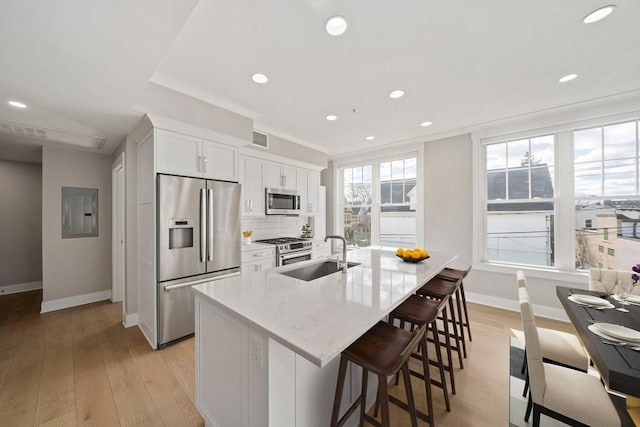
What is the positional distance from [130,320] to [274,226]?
2481mm

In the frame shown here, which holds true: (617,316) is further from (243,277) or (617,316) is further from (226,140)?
(226,140)

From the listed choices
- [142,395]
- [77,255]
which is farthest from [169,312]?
[77,255]

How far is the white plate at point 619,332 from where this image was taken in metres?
1.33

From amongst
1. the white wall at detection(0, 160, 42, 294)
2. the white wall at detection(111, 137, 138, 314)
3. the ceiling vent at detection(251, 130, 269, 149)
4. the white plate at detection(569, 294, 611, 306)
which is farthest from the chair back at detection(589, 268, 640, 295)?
the white wall at detection(0, 160, 42, 294)

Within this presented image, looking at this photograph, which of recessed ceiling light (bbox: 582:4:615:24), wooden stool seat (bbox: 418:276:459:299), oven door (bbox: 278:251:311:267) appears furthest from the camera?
oven door (bbox: 278:251:311:267)

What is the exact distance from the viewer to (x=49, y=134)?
3.08 m

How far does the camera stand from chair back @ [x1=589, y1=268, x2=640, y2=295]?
2.19 m

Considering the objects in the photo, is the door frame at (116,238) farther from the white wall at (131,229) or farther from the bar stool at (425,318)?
the bar stool at (425,318)

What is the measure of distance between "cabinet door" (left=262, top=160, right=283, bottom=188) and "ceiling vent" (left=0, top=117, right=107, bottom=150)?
2.22m

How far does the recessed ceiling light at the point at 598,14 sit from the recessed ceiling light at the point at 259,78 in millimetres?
2553

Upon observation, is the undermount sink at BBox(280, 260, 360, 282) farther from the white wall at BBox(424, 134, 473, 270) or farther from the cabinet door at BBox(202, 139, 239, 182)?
the white wall at BBox(424, 134, 473, 270)

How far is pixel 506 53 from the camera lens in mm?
2055

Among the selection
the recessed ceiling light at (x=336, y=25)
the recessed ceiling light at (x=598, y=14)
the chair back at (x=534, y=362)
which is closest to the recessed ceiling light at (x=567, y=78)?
the recessed ceiling light at (x=598, y=14)

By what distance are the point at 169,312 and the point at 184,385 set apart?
0.85m
